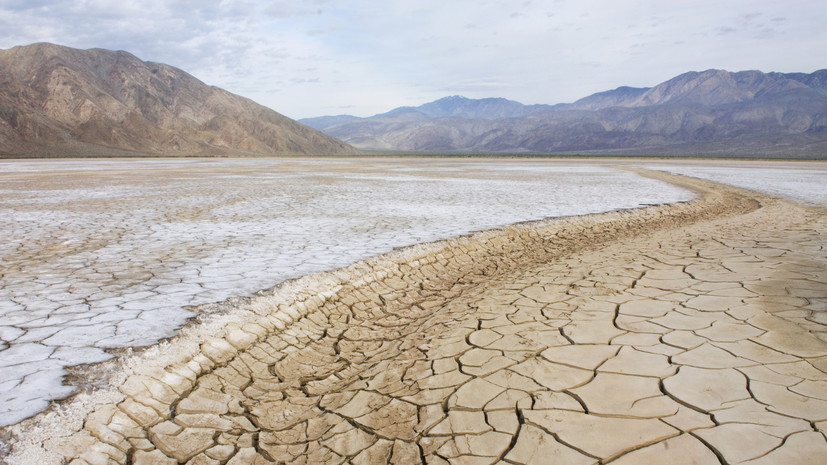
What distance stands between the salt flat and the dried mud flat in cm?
40

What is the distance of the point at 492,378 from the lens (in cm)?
260

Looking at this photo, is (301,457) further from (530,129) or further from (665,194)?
(530,129)

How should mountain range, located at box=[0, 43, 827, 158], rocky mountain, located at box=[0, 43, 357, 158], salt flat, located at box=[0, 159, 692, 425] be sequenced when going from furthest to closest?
1. mountain range, located at box=[0, 43, 827, 158]
2. rocky mountain, located at box=[0, 43, 357, 158]
3. salt flat, located at box=[0, 159, 692, 425]

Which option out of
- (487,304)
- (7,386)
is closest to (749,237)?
(487,304)

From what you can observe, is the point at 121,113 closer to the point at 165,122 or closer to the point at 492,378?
the point at 165,122

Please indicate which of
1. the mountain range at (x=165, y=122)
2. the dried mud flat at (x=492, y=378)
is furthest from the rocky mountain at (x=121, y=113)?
the dried mud flat at (x=492, y=378)

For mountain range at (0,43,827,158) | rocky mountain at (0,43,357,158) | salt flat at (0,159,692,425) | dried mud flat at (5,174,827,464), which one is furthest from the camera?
mountain range at (0,43,827,158)

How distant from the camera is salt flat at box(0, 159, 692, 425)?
9.68 ft

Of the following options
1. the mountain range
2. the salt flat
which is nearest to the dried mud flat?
the salt flat

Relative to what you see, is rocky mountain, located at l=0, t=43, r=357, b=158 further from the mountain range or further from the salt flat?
the salt flat

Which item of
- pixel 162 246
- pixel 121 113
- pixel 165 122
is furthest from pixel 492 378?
pixel 165 122

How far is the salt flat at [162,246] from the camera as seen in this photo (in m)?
2.95

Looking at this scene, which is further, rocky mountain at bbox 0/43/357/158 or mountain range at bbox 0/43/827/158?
mountain range at bbox 0/43/827/158

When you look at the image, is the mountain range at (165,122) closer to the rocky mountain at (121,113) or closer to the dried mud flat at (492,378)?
the rocky mountain at (121,113)
